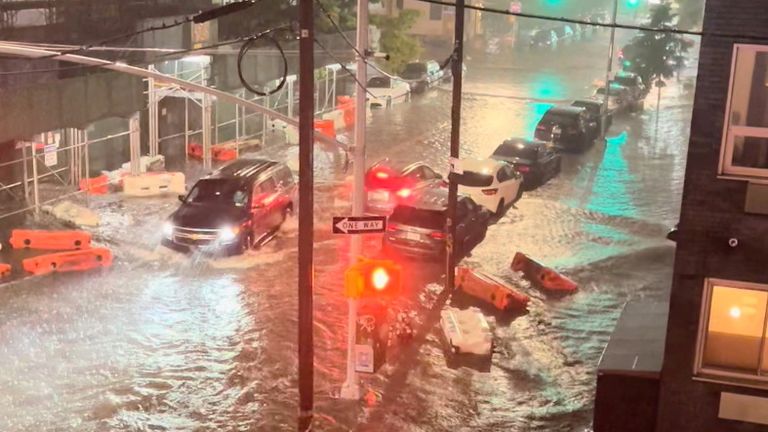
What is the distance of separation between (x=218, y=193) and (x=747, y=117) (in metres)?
14.7

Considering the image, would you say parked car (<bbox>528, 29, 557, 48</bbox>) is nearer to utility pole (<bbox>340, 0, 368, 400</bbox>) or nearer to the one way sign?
utility pole (<bbox>340, 0, 368, 400</bbox>)

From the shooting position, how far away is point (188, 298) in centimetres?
1959

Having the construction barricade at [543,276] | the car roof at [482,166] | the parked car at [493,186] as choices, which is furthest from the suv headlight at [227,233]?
the car roof at [482,166]

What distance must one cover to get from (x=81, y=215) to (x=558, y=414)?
47.9 ft

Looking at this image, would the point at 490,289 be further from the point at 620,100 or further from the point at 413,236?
the point at 620,100

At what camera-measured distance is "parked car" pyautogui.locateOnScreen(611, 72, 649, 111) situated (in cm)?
4741

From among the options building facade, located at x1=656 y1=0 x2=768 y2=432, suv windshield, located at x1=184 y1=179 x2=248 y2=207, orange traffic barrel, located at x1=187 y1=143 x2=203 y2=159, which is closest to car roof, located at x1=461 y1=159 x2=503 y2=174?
suv windshield, located at x1=184 y1=179 x2=248 y2=207

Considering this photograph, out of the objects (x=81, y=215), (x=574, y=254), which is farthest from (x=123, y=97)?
(x=574, y=254)

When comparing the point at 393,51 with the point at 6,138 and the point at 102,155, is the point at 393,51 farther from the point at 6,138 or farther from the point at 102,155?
the point at 6,138

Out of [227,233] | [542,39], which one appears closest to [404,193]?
[227,233]

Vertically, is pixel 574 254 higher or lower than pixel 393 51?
lower

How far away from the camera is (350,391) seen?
1508 centimetres

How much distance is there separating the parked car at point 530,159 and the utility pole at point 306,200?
1672cm

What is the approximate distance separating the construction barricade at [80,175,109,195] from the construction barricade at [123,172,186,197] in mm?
697
